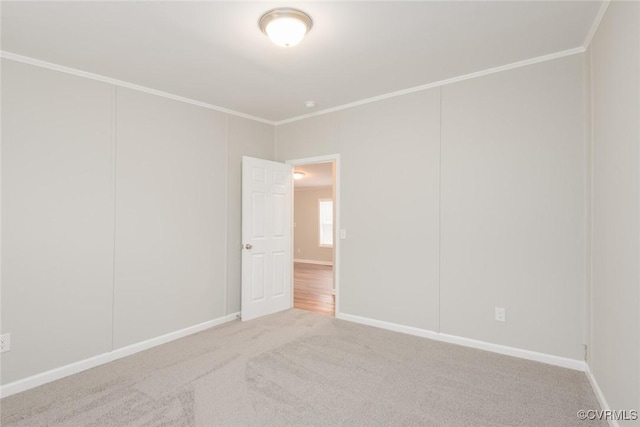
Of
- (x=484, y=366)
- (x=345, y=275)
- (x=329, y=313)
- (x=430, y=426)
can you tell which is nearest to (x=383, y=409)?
(x=430, y=426)

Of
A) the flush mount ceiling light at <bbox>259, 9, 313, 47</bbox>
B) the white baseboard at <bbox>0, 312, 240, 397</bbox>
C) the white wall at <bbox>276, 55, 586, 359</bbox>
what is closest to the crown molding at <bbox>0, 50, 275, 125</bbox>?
the white wall at <bbox>276, 55, 586, 359</bbox>

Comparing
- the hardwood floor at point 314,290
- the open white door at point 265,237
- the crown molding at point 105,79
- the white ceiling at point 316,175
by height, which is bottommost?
the hardwood floor at point 314,290

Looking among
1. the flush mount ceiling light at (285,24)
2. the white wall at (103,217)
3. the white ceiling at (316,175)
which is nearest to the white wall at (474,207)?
the white wall at (103,217)

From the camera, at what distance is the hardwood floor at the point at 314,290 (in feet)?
15.8

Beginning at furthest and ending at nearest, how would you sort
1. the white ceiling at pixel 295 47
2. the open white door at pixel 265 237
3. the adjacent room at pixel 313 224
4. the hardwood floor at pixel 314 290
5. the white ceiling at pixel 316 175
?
1. the adjacent room at pixel 313 224
2. the white ceiling at pixel 316 175
3. the hardwood floor at pixel 314 290
4. the open white door at pixel 265 237
5. the white ceiling at pixel 295 47

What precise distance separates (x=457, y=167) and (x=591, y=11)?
1462mm

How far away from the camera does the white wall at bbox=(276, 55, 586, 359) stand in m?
2.79

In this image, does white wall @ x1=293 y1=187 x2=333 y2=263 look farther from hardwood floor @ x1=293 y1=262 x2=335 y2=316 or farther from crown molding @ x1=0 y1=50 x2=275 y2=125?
crown molding @ x1=0 y1=50 x2=275 y2=125

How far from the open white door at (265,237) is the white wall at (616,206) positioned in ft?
10.7

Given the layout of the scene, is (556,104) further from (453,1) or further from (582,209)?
(453,1)

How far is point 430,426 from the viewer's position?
206 centimetres

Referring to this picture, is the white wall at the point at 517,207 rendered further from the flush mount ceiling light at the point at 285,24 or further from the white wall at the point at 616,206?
the flush mount ceiling light at the point at 285,24

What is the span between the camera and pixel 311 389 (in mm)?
2496

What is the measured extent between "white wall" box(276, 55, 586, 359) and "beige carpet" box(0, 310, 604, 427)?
1.40ft
